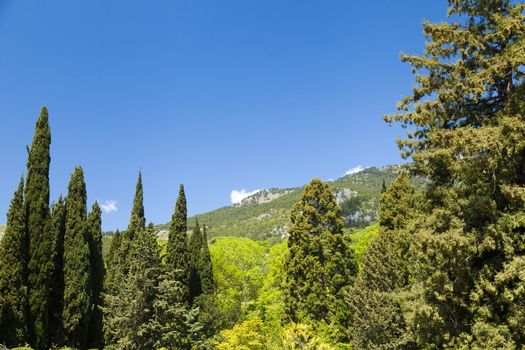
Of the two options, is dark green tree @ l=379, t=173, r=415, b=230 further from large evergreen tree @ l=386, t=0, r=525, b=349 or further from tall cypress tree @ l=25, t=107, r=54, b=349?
tall cypress tree @ l=25, t=107, r=54, b=349

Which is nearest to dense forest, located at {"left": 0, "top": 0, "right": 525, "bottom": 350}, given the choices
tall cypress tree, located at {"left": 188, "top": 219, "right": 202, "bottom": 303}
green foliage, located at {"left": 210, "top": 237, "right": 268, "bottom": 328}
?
tall cypress tree, located at {"left": 188, "top": 219, "right": 202, "bottom": 303}

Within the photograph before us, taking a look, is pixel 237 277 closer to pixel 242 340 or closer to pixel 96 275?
pixel 96 275

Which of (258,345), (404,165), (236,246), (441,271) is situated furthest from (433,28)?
(236,246)

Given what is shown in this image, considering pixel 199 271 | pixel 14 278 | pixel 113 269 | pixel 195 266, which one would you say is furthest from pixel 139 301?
pixel 199 271

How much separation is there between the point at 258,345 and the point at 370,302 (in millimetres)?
6280

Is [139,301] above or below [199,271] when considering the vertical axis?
below

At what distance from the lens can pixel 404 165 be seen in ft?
46.1

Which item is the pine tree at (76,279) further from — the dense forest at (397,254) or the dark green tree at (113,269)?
the dark green tree at (113,269)

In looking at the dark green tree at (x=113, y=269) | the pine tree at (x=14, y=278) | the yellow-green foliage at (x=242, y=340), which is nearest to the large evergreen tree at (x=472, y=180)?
the yellow-green foliage at (x=242, y=340)

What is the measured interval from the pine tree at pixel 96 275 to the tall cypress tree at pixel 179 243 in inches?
227

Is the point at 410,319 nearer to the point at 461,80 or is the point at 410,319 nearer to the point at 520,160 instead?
the point at 520,160

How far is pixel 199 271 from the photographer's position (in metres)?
37.6

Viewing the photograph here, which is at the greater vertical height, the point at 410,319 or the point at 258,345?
the point at 410,319

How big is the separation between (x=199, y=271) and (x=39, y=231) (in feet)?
61.7
